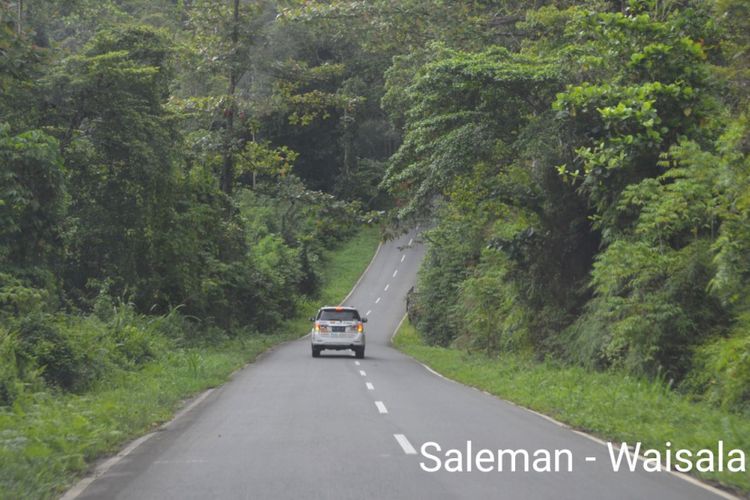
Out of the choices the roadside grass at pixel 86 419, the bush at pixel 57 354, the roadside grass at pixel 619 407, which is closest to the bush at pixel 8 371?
the roadside grass at pixel 86 419

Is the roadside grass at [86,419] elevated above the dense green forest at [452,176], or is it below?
below

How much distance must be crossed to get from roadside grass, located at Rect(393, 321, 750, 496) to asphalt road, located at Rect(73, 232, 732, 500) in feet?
1.67

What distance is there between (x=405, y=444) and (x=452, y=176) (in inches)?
514

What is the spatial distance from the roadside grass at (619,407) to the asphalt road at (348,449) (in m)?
0.51

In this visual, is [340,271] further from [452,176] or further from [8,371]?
[8,371]

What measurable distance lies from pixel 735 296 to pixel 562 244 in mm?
8793

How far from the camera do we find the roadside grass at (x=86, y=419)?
8195mm

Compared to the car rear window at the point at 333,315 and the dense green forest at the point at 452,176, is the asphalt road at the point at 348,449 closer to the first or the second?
the dense green forest at the point at 452,176

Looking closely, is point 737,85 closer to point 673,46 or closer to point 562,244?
point 673,46

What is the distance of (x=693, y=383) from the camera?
15180 mm

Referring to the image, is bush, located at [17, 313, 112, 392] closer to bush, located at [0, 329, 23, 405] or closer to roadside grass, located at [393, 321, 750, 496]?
bush, located at [0, 329, 23, 405]

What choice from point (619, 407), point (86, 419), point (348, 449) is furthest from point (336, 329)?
point (348, 449)

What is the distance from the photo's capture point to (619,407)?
13055mm

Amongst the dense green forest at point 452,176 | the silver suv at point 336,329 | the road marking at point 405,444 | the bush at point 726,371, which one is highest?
the dense green forest at point 452,176
